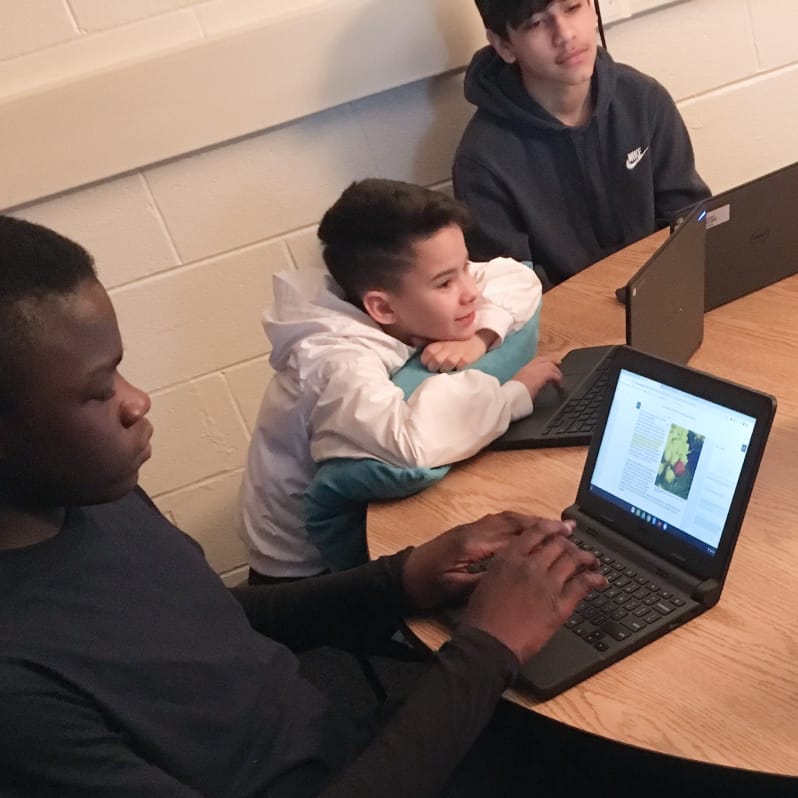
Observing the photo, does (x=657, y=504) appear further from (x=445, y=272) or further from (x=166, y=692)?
(x=445, y=272)

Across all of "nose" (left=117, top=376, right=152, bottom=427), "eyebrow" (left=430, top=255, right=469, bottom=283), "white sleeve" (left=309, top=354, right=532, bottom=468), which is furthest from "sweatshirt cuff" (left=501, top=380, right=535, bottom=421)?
"nose" (left=117, top=376, right=152, bottom=427)

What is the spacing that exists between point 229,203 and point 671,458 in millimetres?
1267

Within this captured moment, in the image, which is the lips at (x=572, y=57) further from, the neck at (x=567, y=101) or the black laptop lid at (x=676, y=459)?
the black laptop lid at (x=676, y=459)

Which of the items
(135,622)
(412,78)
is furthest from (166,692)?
(412,78)

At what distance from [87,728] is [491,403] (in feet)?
2.16

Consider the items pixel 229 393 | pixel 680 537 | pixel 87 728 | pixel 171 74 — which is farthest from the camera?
pixel 229 393

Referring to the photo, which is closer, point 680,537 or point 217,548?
point 680,537

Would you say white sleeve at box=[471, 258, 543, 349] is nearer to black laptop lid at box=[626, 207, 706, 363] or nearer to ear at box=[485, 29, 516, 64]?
black laptop lid at box=[626, 207, 706, 363]

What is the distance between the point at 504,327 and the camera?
1.46 metres

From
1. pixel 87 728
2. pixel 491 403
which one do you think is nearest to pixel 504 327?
pixel 491 403

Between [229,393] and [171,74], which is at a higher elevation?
[171,74]

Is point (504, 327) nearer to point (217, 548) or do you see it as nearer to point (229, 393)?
point (229, 393)

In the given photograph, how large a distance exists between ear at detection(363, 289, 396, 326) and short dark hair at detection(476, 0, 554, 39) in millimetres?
746

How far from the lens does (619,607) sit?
0.89 meters
